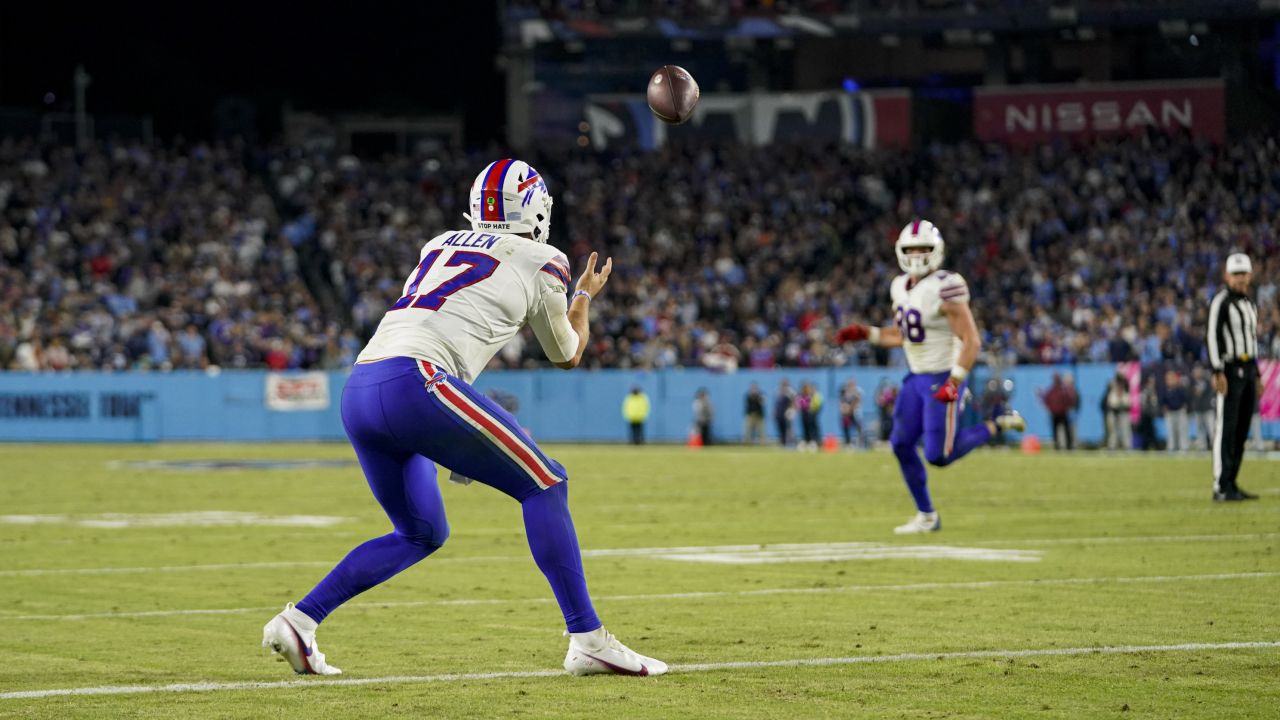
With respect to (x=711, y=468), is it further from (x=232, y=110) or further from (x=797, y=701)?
(x=232, y=110)

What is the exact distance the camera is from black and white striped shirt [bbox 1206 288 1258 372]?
54.8 ft

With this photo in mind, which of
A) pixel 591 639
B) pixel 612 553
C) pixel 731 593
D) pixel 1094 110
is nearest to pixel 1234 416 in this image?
pixel 612 553

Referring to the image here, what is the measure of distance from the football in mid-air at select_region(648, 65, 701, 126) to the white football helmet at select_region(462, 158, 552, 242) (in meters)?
2.94

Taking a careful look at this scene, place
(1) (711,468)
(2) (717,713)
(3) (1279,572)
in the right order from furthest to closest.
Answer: (1) (711,468), (3) (1279,572), (2) (717,713)

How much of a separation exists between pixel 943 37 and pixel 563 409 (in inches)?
530

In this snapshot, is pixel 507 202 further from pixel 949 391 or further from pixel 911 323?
pixel 911 323

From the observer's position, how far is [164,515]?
1731 cm

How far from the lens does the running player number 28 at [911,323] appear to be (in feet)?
48.8

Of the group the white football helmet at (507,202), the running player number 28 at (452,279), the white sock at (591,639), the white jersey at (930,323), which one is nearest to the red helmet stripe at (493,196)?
the white football helmet at (507,202)

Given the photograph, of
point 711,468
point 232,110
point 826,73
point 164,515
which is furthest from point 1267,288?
point 232,110

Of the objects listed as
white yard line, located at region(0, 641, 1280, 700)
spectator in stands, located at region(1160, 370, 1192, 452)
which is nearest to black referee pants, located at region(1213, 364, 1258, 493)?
white yard line, located at region(0, 641, 1280, 700)

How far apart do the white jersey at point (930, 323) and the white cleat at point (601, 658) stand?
7.86m

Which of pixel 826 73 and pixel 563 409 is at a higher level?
pixel 826 73

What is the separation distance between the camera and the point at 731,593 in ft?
34.0
